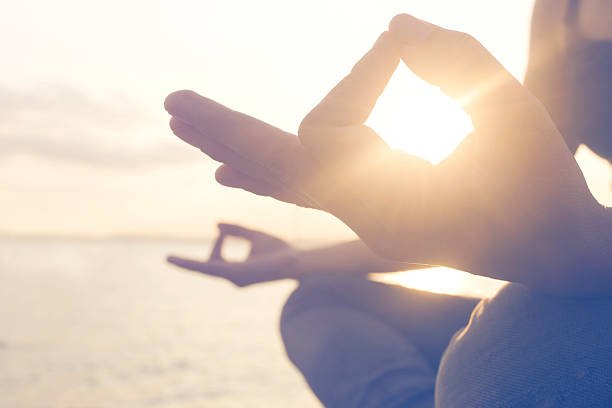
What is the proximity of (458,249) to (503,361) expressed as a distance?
0.17m

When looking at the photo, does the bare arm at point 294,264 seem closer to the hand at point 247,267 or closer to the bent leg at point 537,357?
the hand at point 247,267

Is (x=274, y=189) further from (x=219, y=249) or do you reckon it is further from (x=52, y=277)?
(x=52, y=277)

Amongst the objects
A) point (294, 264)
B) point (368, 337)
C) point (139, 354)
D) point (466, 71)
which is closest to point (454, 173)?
point (466, 71)

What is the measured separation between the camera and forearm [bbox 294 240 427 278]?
36.4 inches

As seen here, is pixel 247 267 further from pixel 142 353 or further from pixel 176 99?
pixel 142 353

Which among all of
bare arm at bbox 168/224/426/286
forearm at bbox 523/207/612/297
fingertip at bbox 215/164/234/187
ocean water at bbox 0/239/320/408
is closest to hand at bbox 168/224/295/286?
bare arm at bbox 168/224/426/286

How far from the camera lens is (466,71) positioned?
1.27 feet

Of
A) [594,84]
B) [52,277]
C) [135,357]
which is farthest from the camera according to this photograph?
[52,277]

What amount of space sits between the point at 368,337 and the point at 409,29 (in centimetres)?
54

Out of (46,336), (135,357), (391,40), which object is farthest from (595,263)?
(46,336)

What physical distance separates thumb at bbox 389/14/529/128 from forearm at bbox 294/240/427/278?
1.78ft

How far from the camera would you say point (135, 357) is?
8.53ft

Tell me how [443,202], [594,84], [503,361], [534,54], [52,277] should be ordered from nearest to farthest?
1. [443,202]
2. [503,361]
3. [594,84]
4. [534,54]
5. [52,277]

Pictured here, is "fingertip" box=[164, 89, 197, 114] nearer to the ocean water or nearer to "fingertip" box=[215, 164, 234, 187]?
"fingertip" box=[215, 164, 234, 187]
